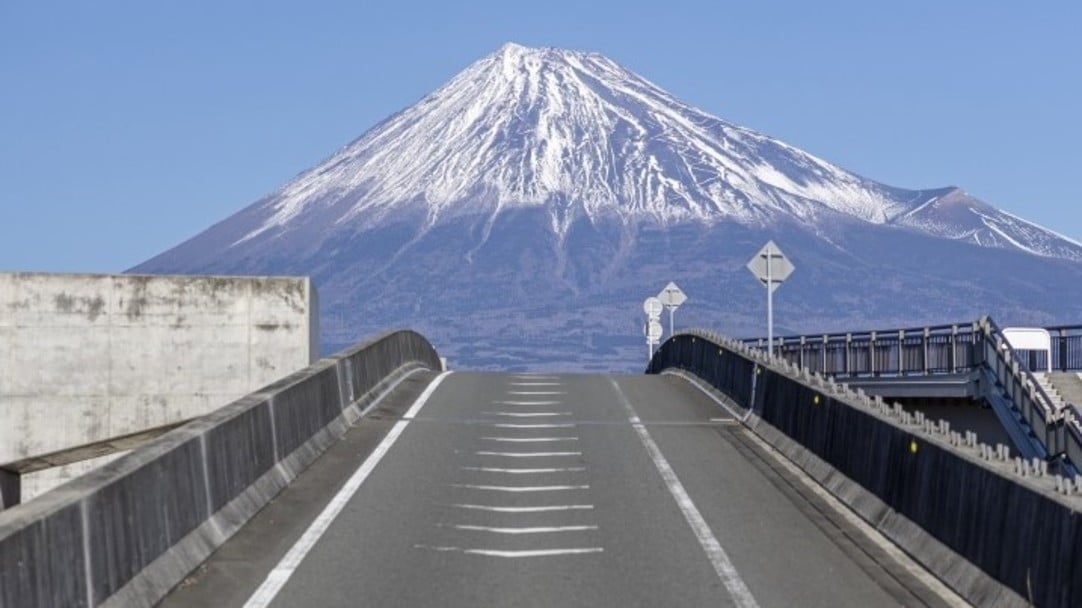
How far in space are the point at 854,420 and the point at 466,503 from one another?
394cm

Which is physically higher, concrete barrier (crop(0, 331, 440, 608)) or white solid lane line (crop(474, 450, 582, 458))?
concrete barrier (crop(0, 331, 440, 608))

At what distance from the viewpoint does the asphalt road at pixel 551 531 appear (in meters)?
14.5

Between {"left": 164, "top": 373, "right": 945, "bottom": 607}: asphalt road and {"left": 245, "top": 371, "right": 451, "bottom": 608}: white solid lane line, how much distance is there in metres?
0.03

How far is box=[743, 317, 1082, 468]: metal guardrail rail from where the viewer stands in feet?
97.9

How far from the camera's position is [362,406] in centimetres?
2967

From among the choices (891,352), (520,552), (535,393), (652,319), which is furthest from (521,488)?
(652,319)

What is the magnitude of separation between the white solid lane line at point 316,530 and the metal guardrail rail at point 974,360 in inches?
372

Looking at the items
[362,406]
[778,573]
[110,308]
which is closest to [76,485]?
[778,573]

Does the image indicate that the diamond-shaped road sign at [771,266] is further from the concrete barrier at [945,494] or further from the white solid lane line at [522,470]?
the white solid lane line at [522,470]

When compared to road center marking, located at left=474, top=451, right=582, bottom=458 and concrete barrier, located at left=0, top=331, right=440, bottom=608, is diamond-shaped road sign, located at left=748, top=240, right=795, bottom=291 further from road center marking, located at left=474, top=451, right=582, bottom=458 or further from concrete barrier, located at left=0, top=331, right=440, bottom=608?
concrete barrier, located at left=0, top=331, right=440, bottom=608

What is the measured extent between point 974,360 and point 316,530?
21782mm

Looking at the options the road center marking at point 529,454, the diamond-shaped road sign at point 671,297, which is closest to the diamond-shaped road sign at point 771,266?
the road center marking at point 529,454

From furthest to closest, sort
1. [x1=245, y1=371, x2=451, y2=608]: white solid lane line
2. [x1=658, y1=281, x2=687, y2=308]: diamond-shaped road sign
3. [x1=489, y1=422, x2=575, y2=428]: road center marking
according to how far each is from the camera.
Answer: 1. [x1=658, y1=281, x2=687, y2=308]: diamond-shaped road sign
2. [x1=489, y1=422, x2=575, y2=428]: road center marking
3. [x1=245, y1=371, x2=451, y2=608]: white solid lane line

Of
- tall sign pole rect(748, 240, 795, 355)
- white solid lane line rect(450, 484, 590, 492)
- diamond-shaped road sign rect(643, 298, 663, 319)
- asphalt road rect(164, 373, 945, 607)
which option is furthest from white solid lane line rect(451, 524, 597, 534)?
diamond-shaped road sign rect(643, 298, 663, 319)
